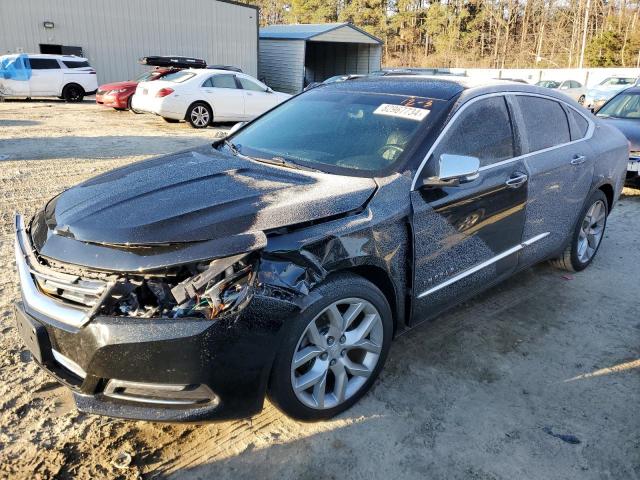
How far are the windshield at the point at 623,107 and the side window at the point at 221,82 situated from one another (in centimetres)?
933

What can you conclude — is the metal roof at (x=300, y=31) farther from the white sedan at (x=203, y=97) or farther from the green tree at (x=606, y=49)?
the green tree at (x=606, y=49)

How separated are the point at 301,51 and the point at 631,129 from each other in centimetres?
2492

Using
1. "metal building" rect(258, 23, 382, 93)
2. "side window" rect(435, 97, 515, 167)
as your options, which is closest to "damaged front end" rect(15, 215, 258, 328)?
"side window" rect(435, 97, 515, 167)

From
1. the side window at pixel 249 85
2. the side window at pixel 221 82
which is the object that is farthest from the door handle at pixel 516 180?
the side window at pixel 249 85

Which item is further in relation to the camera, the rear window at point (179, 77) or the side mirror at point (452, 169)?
the rear window at point (179, 77)

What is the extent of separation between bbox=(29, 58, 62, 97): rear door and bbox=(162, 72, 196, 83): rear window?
7.55 meters

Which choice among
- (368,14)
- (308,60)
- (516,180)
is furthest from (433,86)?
(368,14)

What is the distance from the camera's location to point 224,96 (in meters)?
14.5

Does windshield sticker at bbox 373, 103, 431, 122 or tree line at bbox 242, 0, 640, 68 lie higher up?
tree line at bbox 242, 0, 640, 68

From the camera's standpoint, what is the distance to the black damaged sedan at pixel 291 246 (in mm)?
2211

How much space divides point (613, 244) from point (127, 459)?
17.2 feet

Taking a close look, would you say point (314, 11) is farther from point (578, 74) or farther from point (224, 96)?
point (224, 96)

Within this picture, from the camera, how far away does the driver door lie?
3021 mm

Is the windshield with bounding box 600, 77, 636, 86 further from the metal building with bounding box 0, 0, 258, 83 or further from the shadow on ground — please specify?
the shadow on ground
